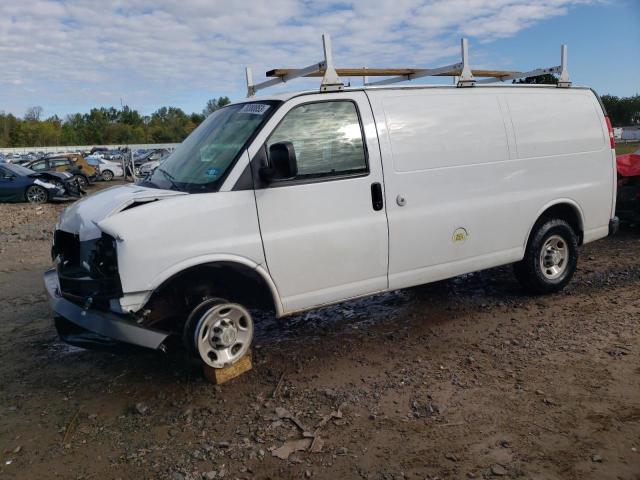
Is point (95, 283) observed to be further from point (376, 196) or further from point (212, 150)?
point (376, 196)

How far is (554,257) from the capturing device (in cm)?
596

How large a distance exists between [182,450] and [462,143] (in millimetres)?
3476

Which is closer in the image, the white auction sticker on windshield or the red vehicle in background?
the white auction sticker on windshield

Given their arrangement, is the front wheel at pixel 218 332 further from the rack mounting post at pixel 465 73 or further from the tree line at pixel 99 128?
the tree line at pixel 99 128

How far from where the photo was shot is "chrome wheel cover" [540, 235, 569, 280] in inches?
231

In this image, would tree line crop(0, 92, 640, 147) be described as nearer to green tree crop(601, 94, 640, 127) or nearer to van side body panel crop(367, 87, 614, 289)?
green tree crop(601, 94, 640, 127)

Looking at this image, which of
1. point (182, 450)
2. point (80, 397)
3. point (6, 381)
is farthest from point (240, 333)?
point (6, 381)

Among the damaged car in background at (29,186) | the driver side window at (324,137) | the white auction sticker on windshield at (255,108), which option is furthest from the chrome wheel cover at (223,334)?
the damaged car in background at (29,186)

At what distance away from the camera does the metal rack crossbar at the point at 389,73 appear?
14.6 ft

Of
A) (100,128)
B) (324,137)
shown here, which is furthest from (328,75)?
(100,128)

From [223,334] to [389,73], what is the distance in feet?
9.60

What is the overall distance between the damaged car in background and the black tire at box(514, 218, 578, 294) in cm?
1625

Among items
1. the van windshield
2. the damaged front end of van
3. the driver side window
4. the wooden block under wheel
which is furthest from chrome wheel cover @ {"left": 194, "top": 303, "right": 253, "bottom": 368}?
the driver side window

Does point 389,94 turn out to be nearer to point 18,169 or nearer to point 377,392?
point 377,392
